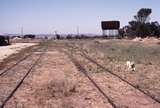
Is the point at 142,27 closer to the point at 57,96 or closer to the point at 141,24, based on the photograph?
the point at 141,24

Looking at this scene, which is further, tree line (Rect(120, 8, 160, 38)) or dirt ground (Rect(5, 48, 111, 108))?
tree line (Rect(120, 8, 160, 38))

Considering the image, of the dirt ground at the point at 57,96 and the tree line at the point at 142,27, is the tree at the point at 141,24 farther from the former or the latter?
the dirt ground at the point at 57,96

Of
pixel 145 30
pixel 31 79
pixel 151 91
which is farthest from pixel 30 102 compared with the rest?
pixel 145 30

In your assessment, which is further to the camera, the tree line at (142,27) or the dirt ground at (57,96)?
the tree line at (142,27)

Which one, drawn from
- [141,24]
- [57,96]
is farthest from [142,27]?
[57,96]

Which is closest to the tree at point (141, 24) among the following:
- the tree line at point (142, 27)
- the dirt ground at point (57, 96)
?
the tree line at point (142, 27)

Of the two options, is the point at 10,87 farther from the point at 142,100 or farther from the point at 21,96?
the point at 142,100

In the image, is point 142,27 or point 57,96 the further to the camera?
point 142,27

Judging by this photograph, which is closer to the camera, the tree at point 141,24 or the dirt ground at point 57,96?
the dirt ground at point 57,96

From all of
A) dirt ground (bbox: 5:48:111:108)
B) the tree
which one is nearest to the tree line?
the tree

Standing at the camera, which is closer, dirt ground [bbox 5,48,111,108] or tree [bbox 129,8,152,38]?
dirt ground [bbox 5,48,111,108]

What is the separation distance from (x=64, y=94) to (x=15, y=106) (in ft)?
6.83

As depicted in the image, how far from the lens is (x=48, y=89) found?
548 inches

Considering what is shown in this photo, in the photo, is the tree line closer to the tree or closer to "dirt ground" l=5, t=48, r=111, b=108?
the tree
